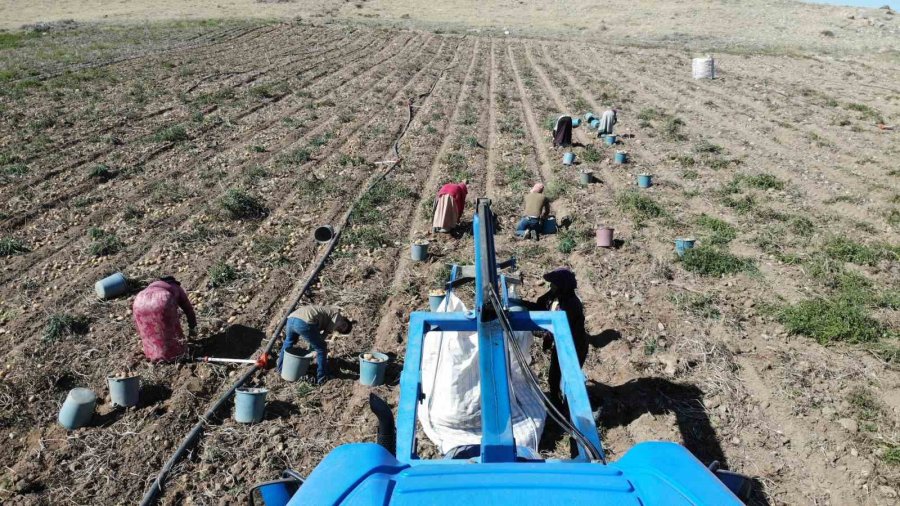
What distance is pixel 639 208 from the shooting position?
460 inches

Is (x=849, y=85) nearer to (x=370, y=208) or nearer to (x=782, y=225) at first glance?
(x=782, y=225)

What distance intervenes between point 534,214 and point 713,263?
2853 mm

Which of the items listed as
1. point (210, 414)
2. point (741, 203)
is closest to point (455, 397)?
point (210, 414)

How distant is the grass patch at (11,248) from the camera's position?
945cm

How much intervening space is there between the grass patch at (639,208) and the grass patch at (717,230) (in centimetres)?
70

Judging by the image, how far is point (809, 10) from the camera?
72062 millimetres

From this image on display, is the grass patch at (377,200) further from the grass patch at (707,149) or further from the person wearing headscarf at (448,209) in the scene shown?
the grass patch at (707,149)

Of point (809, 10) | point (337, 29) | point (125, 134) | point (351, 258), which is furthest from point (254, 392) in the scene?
point (809, 10)

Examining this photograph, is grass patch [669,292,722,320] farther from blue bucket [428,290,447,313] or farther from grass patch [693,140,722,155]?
grass patch [693,140,722,155]

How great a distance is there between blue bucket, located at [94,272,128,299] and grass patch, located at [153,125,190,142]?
7.67m

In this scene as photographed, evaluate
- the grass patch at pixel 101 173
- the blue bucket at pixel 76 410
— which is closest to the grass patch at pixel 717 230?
the blue bucket at pixel 76 410

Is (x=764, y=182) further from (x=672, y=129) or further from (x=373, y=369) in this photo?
(x=373, y=369)

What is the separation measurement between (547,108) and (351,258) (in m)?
13.1

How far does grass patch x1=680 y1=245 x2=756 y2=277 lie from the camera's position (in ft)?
30.6
